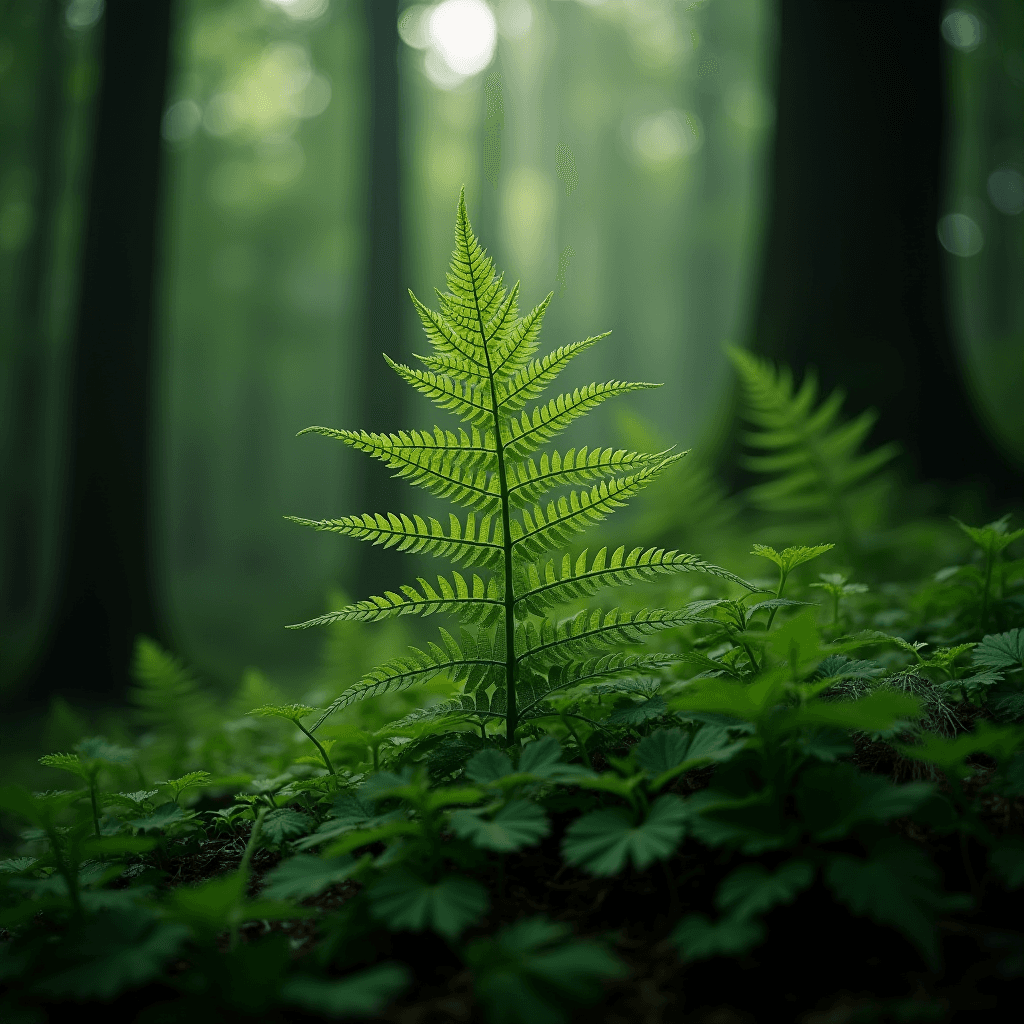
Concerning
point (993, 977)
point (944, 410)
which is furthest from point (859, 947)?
point (944, 410)

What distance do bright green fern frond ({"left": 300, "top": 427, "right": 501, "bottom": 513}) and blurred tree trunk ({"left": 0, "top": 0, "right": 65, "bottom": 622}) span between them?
17130mm

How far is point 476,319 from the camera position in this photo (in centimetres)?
165

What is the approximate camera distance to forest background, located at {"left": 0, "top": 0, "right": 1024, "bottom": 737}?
16.3 ft

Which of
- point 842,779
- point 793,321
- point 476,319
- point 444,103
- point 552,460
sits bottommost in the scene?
point 842,779

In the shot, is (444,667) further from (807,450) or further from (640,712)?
(807,450)

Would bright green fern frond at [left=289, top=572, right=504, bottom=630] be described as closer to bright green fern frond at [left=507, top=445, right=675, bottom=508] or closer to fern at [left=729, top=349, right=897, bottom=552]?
bright green fern frond at [left=507, top=445, right=675, bottom=508]

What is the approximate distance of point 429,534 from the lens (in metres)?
1.65

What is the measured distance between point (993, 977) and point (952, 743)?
1.07ft

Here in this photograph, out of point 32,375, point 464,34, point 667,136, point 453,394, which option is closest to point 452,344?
point 453,394

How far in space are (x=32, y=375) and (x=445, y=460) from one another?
1833 centimetres

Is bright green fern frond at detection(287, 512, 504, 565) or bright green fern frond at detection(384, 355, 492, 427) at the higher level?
bright green fern frond at detection(384, 355, 492, 427)

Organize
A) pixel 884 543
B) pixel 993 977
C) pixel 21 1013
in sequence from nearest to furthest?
pixel 993 977
pixel 21 1013
pixel 884 543

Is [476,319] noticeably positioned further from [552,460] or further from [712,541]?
[712,541]

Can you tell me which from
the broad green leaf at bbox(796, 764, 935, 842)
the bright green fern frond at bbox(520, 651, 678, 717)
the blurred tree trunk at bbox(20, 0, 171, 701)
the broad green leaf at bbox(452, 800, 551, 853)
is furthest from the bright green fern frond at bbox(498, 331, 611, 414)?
the blurred tree trunk at bbox(20, 0, 171, 701)
